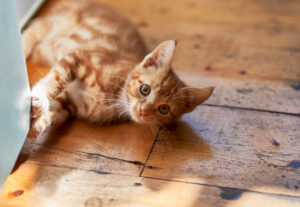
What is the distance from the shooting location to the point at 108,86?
178 cm

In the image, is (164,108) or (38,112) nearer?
(38,112)

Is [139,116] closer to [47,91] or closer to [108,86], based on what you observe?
[108,86]

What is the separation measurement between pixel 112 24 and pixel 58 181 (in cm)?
102

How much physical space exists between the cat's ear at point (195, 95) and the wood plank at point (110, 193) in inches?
16.5

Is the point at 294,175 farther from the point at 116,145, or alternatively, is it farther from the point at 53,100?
the point at 53,100

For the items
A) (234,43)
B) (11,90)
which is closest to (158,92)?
(11,90)

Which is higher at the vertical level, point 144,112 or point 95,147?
point 144,112

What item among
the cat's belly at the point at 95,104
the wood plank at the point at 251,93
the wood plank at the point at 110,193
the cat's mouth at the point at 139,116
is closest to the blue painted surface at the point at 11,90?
the wood plank at the point at 110,193

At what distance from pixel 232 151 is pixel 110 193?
0.59 meters

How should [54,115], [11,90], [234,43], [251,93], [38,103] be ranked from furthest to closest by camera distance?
1. [234,43]
2. [251,93]
3. [54,115]
4. [38,103]
5. [11,90]

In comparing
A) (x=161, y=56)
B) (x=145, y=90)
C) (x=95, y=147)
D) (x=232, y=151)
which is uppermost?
(x=161, y=56)

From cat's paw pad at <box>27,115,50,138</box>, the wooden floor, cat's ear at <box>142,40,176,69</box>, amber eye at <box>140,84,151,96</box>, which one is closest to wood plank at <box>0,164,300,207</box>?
the wooden floor

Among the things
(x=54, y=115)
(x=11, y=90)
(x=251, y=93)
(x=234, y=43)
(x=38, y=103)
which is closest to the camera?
(x=11, y=90)

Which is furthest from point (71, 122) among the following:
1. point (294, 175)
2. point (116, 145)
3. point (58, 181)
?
point (294, 175)
